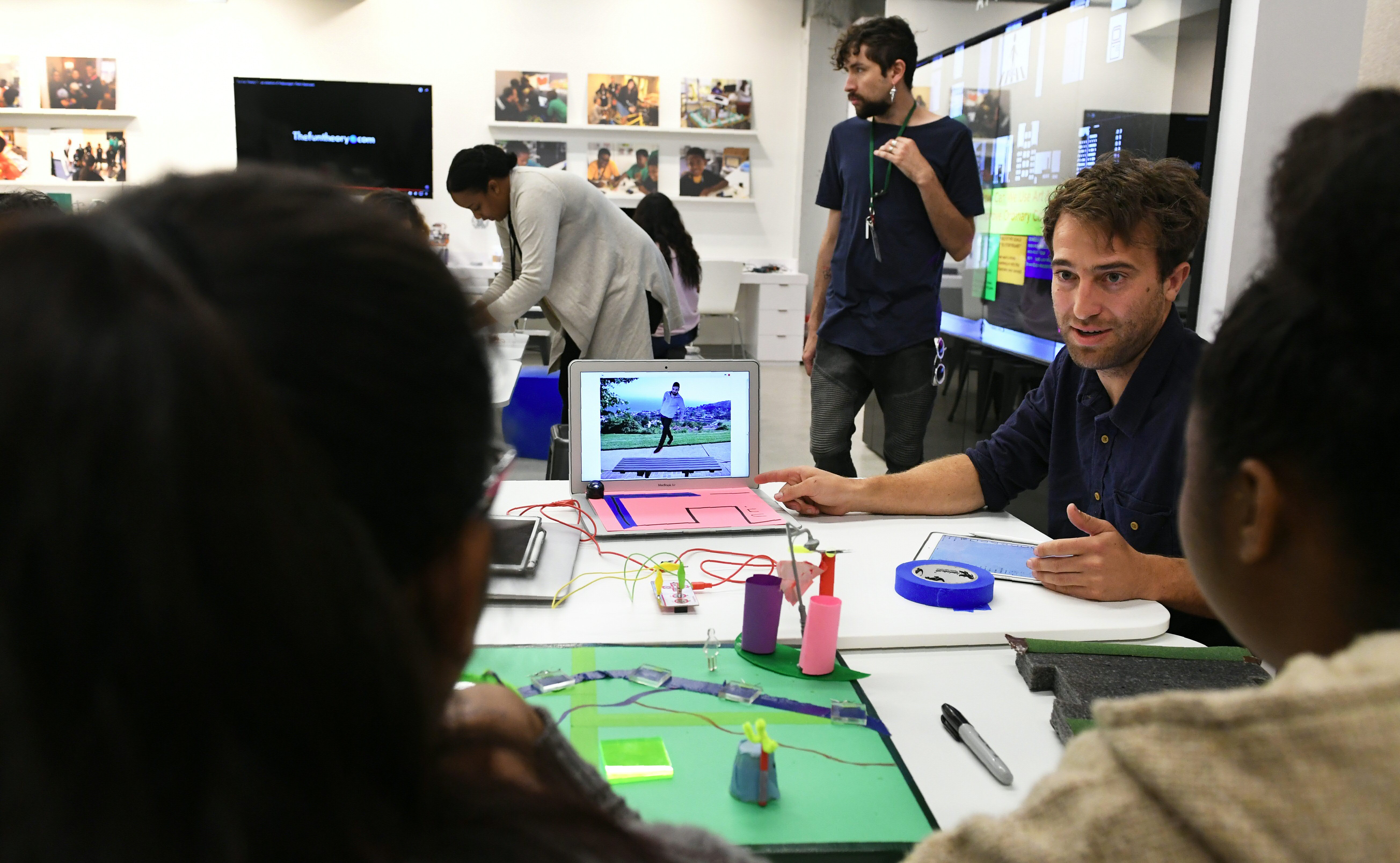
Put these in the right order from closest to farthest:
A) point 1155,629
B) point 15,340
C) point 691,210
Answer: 1. point 15,340
2. point 1155,629
3. point 691,210

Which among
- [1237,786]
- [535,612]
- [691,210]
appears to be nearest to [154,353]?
[1237,786]

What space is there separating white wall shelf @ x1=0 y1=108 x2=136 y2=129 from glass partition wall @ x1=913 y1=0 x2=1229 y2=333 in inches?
233

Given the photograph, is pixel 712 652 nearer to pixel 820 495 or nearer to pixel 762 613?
pixel 762 613

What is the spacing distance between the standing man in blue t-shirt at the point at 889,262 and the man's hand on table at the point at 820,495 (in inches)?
42.8

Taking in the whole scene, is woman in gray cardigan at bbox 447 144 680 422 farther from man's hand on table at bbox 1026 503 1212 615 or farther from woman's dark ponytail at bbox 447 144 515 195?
man's hand on table at bbox 1026 503 1212 615

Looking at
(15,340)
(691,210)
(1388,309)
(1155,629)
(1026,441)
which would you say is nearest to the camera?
(15,340)

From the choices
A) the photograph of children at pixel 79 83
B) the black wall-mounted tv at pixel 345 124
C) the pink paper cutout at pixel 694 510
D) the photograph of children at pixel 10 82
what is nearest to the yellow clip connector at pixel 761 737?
the pink paper cutout at pixel 694 510

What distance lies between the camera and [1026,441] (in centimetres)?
198

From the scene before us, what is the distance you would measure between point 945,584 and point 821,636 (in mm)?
298

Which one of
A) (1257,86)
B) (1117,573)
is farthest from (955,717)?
(1257,86)

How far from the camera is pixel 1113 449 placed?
1758 mm

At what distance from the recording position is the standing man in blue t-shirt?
9.97 ft

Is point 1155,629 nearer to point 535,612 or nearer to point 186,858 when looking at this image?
point 535,612

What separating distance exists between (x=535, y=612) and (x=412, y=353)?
1.07m
